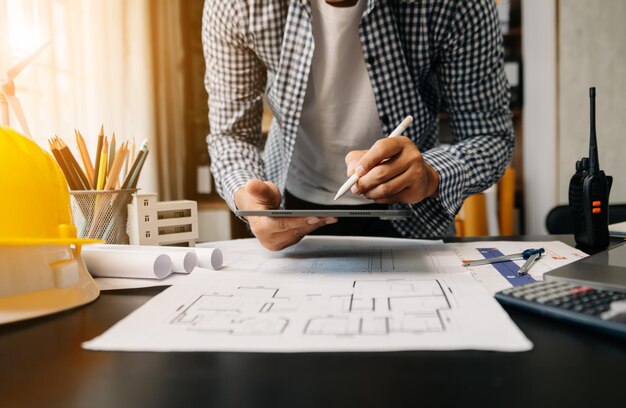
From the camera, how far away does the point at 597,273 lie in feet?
1.46

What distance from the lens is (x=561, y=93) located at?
227 cm

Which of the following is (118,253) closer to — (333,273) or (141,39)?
(333,273)

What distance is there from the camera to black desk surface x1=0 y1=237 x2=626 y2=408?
0.26 meters

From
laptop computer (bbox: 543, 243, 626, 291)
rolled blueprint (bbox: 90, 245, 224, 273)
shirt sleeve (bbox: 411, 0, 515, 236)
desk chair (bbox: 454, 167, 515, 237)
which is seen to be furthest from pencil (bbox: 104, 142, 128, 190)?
desk chair (bbox: 454, 167, 515, 237)

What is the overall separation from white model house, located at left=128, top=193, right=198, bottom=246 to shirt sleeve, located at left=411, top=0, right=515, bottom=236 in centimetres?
40

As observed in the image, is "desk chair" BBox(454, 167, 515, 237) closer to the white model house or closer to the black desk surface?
the white model house

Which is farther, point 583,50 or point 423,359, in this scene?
point 583,50

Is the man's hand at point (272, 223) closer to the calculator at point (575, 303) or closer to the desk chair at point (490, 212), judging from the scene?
the calculator at point (575, 303)

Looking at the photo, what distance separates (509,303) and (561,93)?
2.22m

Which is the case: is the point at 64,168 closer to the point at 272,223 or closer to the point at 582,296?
the point at 272,223

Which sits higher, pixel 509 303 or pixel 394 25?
pixel 394 25

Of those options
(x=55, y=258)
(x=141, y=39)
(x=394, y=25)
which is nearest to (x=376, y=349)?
(x=55, y=258)

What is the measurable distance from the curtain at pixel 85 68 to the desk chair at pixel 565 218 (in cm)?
134

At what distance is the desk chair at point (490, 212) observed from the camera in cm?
234
